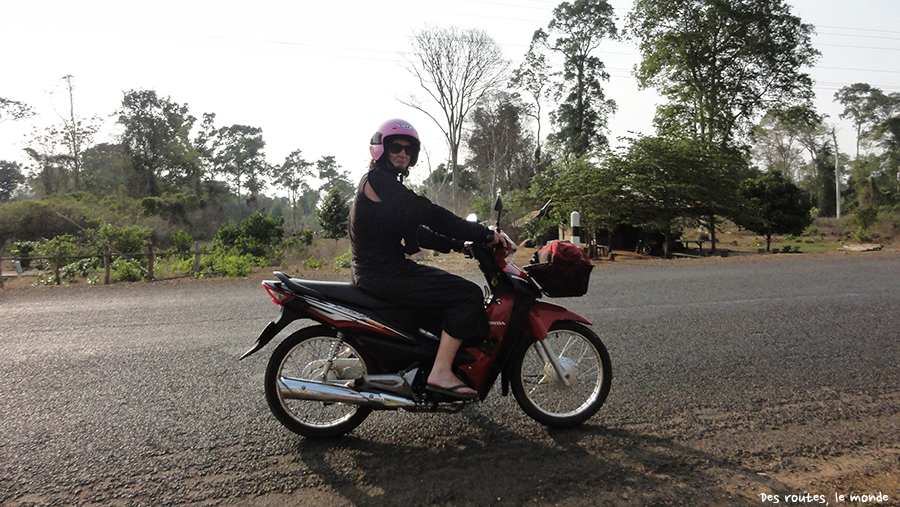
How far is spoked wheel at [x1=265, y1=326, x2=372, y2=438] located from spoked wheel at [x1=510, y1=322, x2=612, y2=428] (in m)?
1.00

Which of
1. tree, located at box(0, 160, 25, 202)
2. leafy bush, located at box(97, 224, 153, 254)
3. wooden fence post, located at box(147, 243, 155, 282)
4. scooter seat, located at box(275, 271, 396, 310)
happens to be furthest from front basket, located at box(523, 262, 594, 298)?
tree, located at box(0, 160, 25, 202)

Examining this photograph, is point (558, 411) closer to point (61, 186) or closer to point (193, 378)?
point (193, 378)

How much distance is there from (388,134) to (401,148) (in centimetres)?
12

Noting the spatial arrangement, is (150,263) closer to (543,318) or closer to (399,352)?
(399,352)

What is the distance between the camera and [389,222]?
3.30 m

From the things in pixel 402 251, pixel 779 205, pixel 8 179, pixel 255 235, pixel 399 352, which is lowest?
pixel 399 352

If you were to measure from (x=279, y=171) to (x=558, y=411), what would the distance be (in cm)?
7271

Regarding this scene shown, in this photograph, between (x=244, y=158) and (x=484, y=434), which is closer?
(x=484, y=434)

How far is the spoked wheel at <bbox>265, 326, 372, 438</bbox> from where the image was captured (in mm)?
3371

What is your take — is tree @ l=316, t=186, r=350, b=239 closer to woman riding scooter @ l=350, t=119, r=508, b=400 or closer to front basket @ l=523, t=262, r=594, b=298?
woman riding scooter @ l=350, t=119, r=508, b=400

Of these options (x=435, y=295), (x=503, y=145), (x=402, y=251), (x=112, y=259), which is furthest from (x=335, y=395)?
(x=503, y=145)

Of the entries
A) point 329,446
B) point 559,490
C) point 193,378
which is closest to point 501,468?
point 559,490

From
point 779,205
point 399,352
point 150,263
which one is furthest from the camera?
point 779,205

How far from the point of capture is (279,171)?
235 feet
